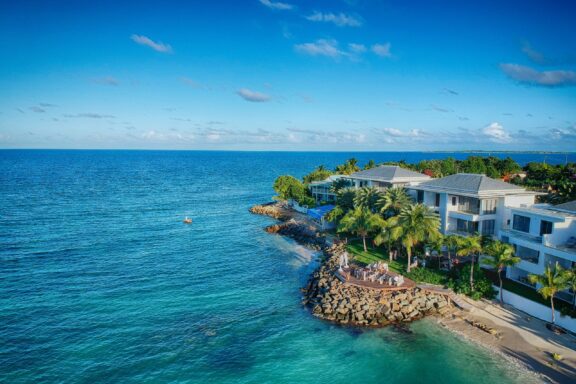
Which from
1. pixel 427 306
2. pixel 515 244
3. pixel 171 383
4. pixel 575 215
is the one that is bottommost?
pixel 171 383

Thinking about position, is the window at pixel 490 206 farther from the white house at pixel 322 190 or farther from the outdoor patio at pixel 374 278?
the white house at pixel 322 190

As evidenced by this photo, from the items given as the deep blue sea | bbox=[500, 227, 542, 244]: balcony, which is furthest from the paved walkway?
bbox=[500, 227, 542, 244]: balcony

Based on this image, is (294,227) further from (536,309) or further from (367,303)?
(536,309)

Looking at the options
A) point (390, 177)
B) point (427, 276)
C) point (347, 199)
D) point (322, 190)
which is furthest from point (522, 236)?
point (322, 190)

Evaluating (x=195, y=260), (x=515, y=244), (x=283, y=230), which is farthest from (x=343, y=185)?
(x=515, y=244)

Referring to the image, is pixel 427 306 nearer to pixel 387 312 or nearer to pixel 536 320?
pixel 387 312
